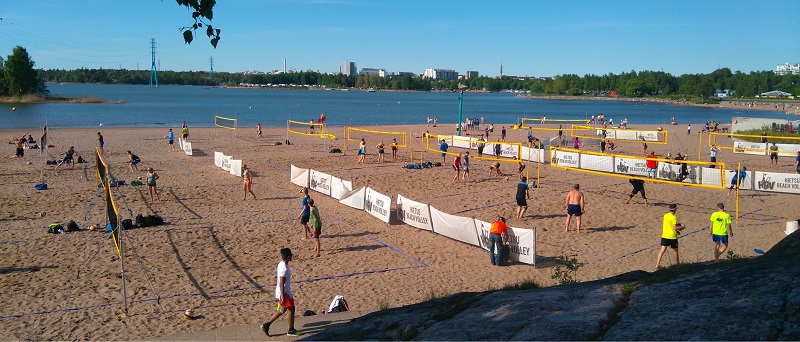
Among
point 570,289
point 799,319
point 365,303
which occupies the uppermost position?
point 799,319

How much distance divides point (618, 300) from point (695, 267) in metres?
1.56

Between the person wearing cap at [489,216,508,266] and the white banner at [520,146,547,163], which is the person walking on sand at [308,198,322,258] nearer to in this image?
the person wearing cap at [489,216,508,266]

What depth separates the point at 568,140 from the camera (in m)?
41.0

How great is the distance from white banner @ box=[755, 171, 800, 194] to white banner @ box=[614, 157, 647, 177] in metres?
4.12

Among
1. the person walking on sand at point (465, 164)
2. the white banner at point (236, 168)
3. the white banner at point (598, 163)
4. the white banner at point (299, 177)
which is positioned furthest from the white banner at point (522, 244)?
the white banner at point (598, 163)

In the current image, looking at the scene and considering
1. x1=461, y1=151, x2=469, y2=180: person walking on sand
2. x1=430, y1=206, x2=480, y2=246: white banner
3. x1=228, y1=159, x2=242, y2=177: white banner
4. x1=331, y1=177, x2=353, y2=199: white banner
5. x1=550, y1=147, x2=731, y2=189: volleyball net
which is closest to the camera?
x1=430, y1=206, x2=480, y2=246: white banner

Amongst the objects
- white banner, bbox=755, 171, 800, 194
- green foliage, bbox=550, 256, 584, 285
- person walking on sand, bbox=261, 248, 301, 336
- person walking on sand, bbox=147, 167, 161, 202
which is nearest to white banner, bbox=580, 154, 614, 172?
white banner, bbox=755, 171, 800, 194

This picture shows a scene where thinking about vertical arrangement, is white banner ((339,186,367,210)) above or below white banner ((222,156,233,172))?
below

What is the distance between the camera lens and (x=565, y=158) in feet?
91.7

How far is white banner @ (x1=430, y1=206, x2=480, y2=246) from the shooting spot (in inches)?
574

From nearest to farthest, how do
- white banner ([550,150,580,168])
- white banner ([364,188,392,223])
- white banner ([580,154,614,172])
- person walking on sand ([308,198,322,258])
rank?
1. person walking on sand ([308,198,322,258])
2. white banner ([364,188,392,223])
3. white banner ([580,154,614,172])
4. white banner ([550,150,580,168])

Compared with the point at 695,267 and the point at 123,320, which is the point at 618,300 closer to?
the point at 695,267

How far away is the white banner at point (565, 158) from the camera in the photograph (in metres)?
27.3

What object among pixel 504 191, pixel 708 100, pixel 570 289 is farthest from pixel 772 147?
pixel 708 100
